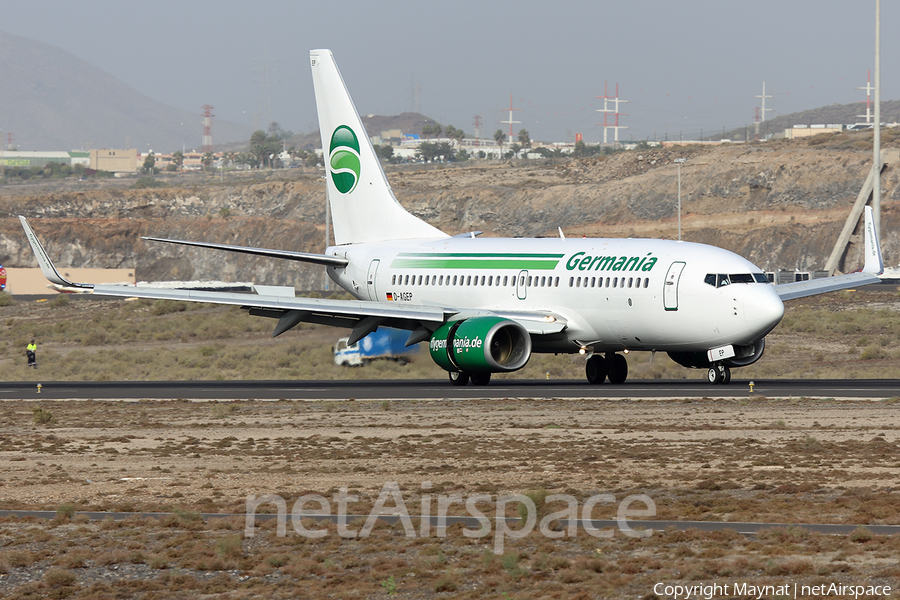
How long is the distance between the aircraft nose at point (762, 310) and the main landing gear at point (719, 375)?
9.07 ft

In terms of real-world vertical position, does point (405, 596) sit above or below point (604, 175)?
below

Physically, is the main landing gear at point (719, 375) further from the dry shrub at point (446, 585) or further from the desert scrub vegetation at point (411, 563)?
the dry shrub at point (446, 585)

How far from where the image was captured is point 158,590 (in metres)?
11.3

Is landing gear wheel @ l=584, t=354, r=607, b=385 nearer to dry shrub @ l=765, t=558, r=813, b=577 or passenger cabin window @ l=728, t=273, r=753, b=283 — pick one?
passenger cabin window @ l=728, t=273, r=753, b=283

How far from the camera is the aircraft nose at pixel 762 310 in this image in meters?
29.3

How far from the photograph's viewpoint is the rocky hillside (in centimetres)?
11519

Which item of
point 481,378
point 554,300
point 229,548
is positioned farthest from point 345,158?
point 229,548

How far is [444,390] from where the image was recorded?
33469mm

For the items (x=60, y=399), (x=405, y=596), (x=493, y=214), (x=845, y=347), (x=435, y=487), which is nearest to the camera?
(x=405, y=596)

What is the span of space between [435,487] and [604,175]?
128m

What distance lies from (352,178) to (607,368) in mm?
11778

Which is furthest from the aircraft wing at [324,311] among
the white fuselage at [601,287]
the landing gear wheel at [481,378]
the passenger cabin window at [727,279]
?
the passenger cabin window at [727,279]

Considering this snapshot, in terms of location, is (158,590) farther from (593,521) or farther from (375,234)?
(375,234)

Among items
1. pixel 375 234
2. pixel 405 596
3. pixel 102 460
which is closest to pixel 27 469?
pixel 102 460
